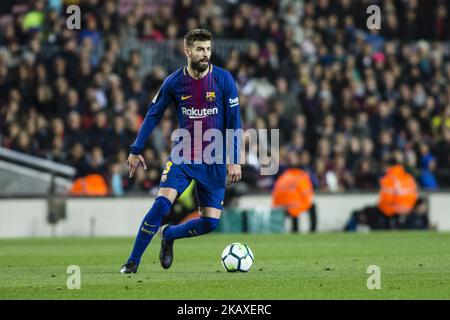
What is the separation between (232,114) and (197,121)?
352mm

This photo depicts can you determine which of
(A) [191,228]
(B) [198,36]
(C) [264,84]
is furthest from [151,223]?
(C) [264,84]

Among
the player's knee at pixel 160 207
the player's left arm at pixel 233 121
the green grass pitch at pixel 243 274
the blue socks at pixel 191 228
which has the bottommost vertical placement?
the green grass pitch at pixel 243 274

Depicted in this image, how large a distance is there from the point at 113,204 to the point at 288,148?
13.2ft

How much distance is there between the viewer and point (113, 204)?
69.4 feet

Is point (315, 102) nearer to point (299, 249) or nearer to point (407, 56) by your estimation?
point (407, 56)

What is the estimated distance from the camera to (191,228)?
1154 centimetres

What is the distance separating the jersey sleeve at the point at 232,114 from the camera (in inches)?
440

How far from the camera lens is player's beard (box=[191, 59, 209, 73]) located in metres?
11.1

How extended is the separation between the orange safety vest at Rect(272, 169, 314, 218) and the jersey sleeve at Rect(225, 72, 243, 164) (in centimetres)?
1002

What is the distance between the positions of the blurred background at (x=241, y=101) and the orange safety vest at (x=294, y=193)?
46cm

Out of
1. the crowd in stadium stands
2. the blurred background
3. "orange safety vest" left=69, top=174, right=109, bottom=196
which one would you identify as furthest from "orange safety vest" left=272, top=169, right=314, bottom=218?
"orange safety vest" left=69, top=174, right=109, bottom=196

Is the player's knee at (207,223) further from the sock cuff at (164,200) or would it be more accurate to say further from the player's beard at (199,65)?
the player's beard at (199,65)

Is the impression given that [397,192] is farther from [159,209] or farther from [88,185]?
[159,209]

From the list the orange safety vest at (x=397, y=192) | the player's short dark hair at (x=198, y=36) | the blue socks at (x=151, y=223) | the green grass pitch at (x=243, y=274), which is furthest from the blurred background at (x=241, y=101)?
the player's short dark hair at (x=198, y=36)
